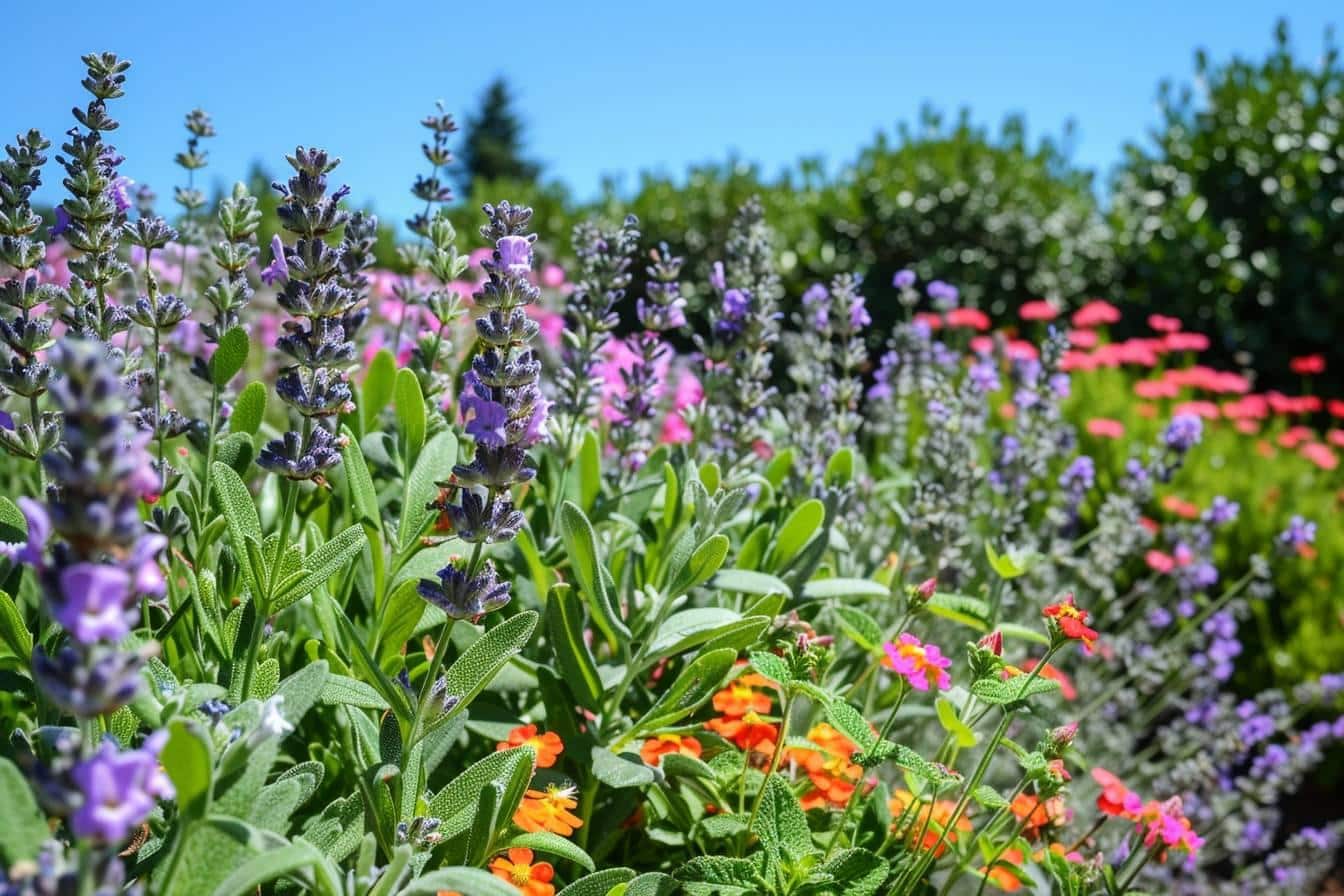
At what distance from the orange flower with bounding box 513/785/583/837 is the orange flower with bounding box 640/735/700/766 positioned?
0.22 m

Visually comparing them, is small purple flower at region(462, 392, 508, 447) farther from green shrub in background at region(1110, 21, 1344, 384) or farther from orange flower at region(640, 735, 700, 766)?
green shrub in background at region(1110, 21, 1344, 384)

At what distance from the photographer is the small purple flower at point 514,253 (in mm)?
1433

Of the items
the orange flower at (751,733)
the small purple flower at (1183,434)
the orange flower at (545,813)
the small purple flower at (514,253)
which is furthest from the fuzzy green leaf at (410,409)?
the small purple flower at (1183,434)

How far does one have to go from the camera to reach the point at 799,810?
5.50 feet

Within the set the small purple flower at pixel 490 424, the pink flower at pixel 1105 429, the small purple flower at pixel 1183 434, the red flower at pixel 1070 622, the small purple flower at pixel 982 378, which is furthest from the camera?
the pink flower at pixel 1105 429

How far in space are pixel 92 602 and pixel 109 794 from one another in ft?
0.47

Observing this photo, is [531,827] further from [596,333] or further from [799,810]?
[596,333]

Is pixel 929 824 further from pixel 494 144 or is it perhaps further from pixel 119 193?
pixel 494 144

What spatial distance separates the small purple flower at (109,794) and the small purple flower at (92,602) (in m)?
0.10

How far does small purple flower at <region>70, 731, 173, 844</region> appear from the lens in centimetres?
80

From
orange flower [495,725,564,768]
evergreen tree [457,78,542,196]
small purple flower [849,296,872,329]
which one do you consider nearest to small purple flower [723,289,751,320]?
small purple flower [849,296,872,329]

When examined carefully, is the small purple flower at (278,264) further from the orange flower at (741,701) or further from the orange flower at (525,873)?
the orange flower at (741,701)

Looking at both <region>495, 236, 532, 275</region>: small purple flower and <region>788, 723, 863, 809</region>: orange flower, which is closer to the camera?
<region>495, 236, 532, 275</region>: small purple flower

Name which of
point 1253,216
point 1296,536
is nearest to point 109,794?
point 1296,536
